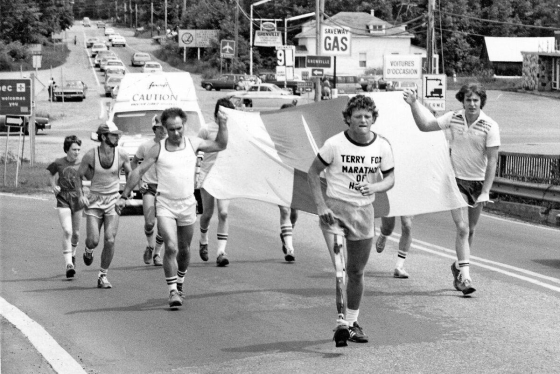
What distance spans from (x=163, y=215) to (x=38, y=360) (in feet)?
7.89

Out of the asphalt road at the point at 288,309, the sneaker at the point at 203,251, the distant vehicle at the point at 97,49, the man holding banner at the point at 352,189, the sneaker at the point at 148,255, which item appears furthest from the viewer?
the distant vehicle at the point at 97,49

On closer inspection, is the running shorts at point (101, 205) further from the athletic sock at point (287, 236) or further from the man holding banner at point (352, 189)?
the man holding banner at point (352, 189)

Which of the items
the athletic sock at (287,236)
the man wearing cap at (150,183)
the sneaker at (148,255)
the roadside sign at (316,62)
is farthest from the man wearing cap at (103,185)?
the roadside sign at (316,62)

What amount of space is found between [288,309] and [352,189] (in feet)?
6.80

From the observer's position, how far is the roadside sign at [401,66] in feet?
104

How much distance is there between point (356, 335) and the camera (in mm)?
8609

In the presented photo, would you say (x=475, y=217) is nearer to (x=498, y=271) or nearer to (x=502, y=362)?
(x=498, y=271)

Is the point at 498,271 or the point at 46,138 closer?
the point at 498,271

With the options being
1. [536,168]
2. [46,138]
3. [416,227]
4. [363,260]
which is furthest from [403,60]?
[363,260]

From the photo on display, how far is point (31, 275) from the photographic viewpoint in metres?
13.0

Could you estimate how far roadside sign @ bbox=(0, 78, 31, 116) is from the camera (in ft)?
98.0

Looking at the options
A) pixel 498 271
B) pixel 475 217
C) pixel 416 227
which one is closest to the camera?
pixel 475 217

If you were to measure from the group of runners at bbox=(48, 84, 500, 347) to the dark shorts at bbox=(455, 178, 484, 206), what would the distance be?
1 cm

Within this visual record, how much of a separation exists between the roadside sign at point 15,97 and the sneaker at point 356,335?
2287 cm
